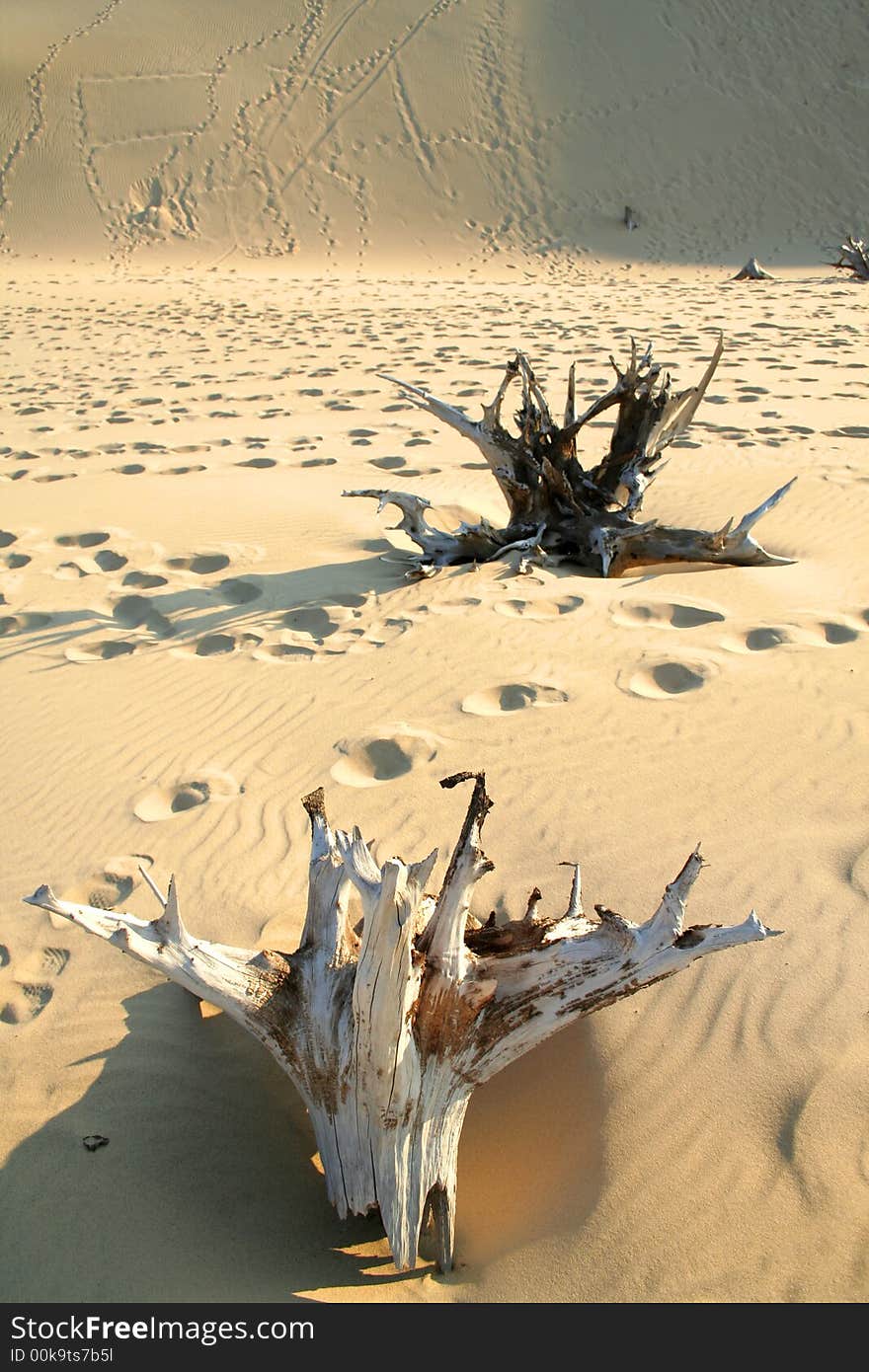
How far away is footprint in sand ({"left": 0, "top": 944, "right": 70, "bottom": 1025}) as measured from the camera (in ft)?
8.04

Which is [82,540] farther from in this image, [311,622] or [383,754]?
[383,754]

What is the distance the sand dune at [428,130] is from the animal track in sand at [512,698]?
75.0 feet

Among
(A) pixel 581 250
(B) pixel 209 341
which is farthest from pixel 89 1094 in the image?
(A) pixel 581 250

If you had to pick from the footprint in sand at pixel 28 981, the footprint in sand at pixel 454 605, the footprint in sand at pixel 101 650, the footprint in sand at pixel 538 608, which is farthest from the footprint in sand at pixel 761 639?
the footprint in sand at pixel 28 981

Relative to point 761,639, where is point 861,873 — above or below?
below

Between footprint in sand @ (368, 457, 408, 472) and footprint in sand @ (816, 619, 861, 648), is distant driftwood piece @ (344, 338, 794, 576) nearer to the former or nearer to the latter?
footprint in sand @ (816, 619, 861, 648)

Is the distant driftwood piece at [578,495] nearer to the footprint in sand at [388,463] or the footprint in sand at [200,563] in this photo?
the footprint in sand at [200,563]

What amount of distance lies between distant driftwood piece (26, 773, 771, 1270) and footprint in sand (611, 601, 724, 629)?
7.48 ft

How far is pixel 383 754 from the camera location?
344 cm

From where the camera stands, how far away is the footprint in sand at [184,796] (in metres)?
3.24

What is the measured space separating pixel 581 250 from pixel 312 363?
17.1 metres

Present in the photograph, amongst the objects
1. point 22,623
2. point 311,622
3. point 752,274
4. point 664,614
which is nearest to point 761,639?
point 664,614

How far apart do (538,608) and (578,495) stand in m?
0.96

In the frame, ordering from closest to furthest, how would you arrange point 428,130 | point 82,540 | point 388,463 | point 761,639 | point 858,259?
point 761,639, point 82,540, point 388,463, point 858,259, point 428,130
